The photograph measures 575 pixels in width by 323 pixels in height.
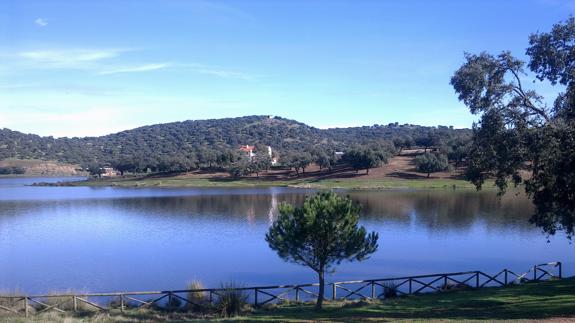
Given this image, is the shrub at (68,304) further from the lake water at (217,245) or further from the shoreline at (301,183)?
the shoreline at (301,183)

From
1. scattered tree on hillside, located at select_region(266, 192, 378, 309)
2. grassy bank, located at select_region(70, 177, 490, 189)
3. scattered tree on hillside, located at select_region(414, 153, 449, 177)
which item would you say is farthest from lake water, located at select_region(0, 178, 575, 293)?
scattered tree on hillside, located at select_region(414, 153, 449, 177)

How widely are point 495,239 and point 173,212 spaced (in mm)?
42551

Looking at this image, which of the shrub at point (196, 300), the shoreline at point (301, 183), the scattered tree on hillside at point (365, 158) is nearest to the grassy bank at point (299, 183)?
the shoreline at point (301, 183)

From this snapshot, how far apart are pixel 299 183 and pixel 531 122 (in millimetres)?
99428

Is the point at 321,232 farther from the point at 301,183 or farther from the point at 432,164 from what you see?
the point at 432,164

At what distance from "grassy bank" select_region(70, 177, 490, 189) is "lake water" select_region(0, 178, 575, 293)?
102ft

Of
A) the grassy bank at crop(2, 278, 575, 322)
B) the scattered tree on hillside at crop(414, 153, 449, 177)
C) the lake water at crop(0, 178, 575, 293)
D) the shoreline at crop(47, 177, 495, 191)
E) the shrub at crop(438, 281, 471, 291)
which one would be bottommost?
the lake water at crop(0, 178, 575, 293)

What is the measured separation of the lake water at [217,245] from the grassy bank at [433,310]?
7.57 m

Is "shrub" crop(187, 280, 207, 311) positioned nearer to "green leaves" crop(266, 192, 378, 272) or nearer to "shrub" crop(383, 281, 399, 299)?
"green leaves" crop(266, 192, 378, 272)

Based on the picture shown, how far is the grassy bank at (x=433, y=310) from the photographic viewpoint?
712 inches

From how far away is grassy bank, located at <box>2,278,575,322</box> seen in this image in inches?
712

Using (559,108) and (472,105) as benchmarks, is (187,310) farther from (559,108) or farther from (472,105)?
(559,108)

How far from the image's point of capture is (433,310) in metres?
19.9

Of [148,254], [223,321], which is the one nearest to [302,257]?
[223,321]
